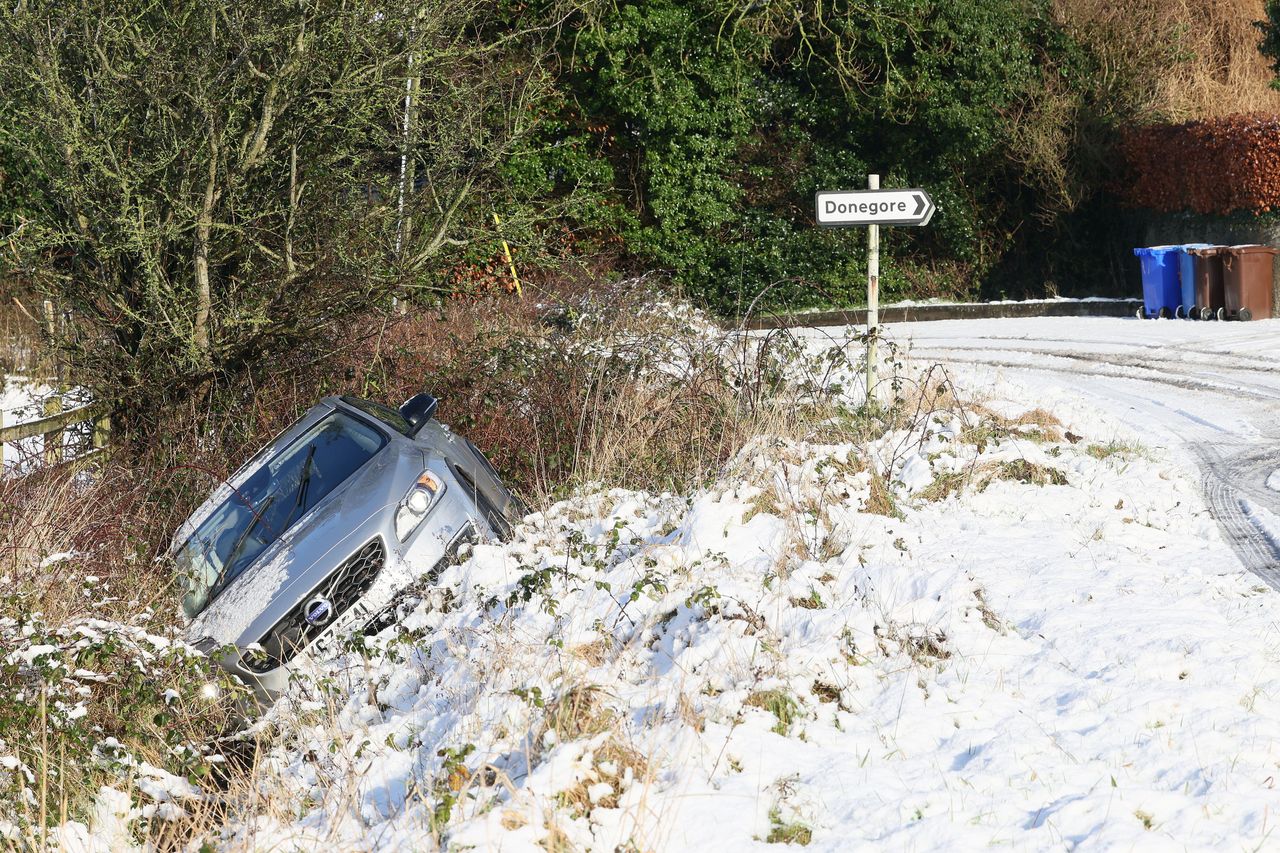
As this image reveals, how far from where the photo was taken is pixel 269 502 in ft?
21.0

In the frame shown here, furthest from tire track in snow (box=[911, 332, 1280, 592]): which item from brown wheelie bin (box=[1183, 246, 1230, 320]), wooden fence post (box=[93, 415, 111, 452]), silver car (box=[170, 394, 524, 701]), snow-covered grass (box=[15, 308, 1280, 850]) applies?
wooden fence post (box=[93, 415, 111, 452])

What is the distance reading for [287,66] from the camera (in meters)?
8.87

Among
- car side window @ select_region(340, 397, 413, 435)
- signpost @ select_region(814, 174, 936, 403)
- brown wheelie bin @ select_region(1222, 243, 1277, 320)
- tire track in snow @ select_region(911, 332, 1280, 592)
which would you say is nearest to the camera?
car side window @ select_region(340, 397, 413, 435)

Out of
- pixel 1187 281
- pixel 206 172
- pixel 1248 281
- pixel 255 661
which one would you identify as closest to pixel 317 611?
pixel 255 661

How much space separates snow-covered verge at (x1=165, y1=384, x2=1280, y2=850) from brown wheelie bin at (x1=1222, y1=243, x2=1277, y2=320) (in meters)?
11.6

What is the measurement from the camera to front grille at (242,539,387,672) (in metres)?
5.44

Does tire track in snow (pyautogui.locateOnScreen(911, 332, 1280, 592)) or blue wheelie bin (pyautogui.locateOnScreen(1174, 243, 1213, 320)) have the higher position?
blue wheelie bin (pyautogui.locateOnScreen(1174, 243, 1213, 320))

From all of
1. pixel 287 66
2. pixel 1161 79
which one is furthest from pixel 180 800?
pixel 1161 79

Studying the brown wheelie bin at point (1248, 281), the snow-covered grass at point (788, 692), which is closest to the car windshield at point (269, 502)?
the snow-covered grass at point (788, 692)

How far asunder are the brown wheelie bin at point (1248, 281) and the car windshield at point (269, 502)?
14.0 metres

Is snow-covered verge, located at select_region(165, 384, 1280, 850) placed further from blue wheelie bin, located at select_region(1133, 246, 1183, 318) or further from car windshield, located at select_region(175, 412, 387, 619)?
blue wheelie bin, located at select_region(1133, 246, 1183, 318)

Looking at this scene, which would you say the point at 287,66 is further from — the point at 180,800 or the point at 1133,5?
the point at 1133,5

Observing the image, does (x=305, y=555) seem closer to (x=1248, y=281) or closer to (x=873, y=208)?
(x=873, y=208)

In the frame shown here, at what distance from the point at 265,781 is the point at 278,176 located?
21.3ft
